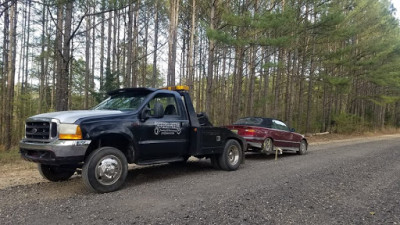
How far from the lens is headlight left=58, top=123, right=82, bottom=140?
16.1ft

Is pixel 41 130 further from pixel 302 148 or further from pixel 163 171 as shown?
pixel 302 148

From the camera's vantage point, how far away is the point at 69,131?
493 cm

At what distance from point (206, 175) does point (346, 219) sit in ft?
11.9

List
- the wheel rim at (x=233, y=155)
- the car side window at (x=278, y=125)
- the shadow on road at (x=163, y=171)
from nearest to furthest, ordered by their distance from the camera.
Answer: the shadow on road at (x=163, y=171)
the wheel rim at (x=233, y=155)
the car side window at (x=278, y=125)

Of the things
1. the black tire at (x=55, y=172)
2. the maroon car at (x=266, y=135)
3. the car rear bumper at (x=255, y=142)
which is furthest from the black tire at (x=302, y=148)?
the black tire at (x=55, y=172)

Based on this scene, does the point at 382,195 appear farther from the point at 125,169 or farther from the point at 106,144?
the point at 106,144

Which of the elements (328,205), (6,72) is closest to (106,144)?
(328,205)

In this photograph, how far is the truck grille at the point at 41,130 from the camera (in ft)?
16.3

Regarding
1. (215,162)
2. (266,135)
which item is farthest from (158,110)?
(266,135)

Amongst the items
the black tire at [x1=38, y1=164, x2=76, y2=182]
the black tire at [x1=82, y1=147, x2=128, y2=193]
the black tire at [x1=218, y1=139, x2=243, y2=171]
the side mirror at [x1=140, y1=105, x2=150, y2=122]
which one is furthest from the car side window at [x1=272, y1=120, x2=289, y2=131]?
the black tire at [x1=38, y1=164, x2=76, y2=182]

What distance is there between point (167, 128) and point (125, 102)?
110 cm

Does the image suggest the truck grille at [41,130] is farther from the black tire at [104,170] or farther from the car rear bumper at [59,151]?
the black tire at [104,170]

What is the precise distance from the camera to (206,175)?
283 inches

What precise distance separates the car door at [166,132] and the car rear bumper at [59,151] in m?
1.21
